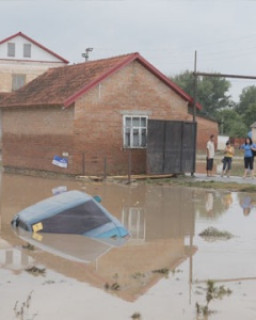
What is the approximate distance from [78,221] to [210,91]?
70.9 meters

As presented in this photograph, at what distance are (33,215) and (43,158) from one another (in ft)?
43.2

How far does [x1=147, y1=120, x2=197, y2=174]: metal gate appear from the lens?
23000 millimetres

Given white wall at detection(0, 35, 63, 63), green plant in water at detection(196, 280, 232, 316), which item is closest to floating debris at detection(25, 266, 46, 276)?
green plant in water at detection(196, 280, 232, 316)

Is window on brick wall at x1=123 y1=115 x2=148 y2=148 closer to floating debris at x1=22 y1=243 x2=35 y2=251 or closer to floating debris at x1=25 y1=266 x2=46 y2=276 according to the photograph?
floating debris at x1=22 y1=243 x2=35 y2=251

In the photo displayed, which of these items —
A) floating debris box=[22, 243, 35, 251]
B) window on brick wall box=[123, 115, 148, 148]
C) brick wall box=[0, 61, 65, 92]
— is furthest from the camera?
brick wall box=[0, 61, 65, 92]

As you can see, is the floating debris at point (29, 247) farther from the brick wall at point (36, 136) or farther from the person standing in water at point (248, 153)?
the person standing in water at point (248, 153)

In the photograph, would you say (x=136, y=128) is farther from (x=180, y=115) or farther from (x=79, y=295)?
(x=79, y=295)

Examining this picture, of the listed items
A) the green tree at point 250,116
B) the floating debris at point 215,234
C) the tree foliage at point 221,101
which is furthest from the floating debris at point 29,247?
the green tree at point 250,116

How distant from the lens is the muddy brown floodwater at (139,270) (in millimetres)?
7258

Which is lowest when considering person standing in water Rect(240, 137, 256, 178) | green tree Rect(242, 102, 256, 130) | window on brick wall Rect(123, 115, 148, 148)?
person standing in water Rect(240, 137, 256, 178)

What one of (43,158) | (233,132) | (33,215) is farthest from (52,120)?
(233,132)

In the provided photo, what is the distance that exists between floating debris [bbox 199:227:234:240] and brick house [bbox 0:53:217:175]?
11.0 meters

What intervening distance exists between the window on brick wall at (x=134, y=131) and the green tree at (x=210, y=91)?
5554cm

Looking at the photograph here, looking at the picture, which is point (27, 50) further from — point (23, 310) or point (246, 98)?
point (23, 310)
